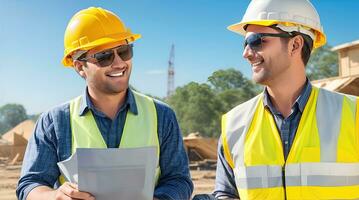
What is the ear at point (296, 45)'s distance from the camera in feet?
10.2

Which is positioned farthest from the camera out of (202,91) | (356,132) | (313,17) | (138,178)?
(202,91)

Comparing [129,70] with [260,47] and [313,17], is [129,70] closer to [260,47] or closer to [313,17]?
[260,47]

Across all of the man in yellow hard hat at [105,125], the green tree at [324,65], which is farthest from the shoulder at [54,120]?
the green tree at [324,65]

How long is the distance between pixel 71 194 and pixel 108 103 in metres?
0.73

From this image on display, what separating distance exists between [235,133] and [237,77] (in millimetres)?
32262

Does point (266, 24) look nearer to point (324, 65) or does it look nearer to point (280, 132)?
point (280, 132)

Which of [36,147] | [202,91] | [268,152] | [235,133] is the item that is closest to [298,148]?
[268,152]

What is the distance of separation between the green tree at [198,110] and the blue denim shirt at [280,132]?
30127 millimetres

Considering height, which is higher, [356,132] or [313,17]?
[313,17]

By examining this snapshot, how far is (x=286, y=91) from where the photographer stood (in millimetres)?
3078

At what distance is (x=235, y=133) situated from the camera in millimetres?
3088

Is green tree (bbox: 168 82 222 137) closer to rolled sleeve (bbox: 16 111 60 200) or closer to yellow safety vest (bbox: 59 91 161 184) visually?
yellow safety vest (bbox: 59 91 161 184)

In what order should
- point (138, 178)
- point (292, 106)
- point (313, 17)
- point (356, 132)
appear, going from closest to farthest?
point (138, 178) → point (356, 132) → point (292, 106) → point (313, 17)

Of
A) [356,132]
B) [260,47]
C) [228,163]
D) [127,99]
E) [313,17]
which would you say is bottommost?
[228,163]
